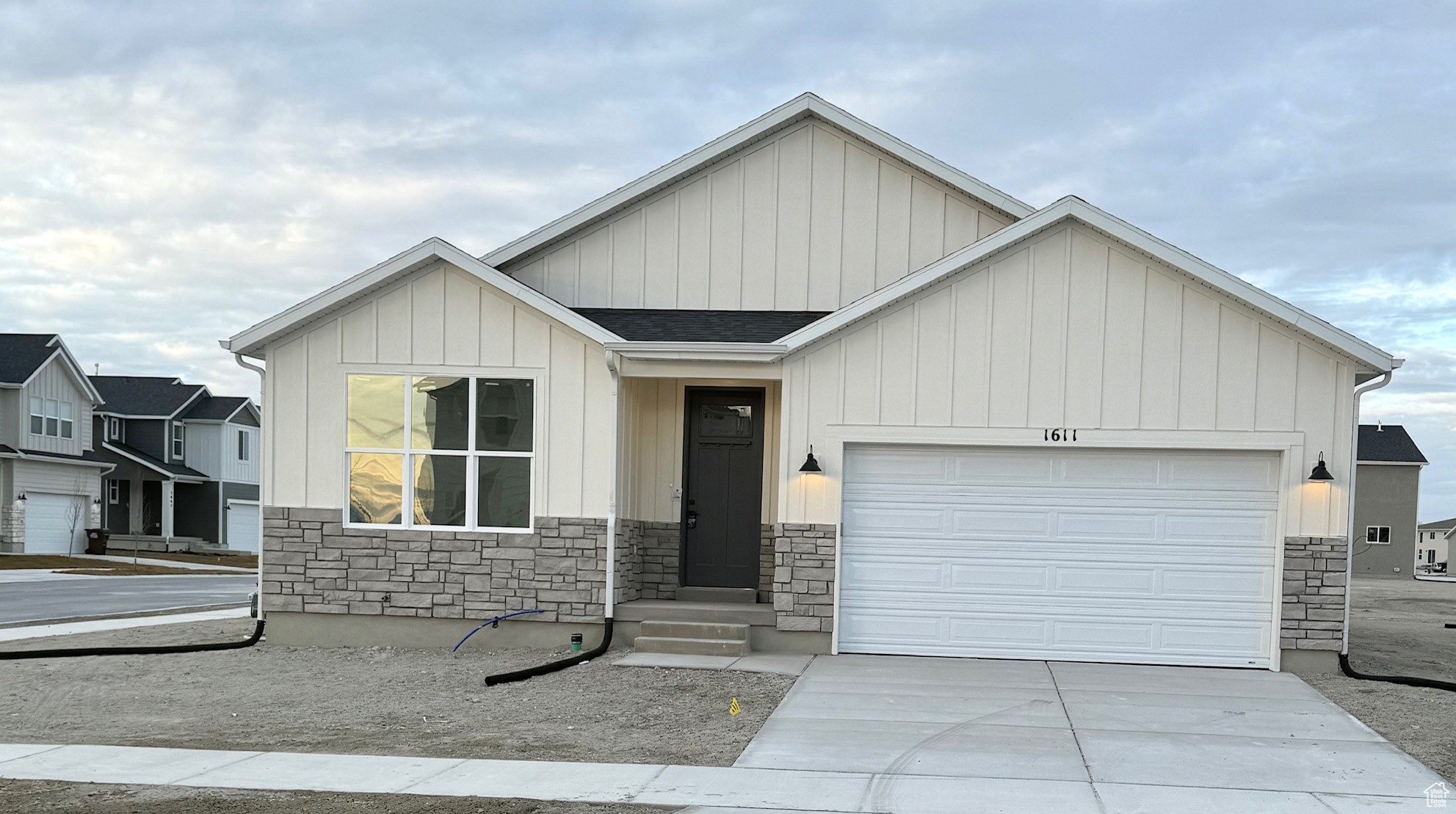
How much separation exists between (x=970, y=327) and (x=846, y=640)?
3337 mm

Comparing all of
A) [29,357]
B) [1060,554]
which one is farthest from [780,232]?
[29,357]

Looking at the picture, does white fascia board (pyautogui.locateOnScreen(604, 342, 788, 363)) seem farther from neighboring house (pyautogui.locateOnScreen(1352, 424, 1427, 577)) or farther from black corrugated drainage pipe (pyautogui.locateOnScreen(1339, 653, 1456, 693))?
neighboring house (pyautogui.locateOnScreen(1352, 424, 1427, 577))

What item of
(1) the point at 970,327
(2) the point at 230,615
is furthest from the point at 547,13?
(2) the point at 230,615

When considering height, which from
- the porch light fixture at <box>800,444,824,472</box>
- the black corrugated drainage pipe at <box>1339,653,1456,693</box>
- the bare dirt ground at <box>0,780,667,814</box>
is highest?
the porch light fixture at <box>800,444,824,472</box>

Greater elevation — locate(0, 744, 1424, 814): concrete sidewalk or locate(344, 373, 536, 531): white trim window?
locate(344, 373, 536, 531): white trim window

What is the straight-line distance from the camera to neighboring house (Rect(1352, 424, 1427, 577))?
4025 cm

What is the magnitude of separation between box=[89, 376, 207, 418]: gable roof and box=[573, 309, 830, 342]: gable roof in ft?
115

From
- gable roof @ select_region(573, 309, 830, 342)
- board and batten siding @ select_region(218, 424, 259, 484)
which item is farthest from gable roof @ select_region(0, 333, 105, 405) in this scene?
gable roof @ select_region(573, 309, 830, 342)

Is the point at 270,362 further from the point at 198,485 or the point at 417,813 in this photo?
the point at 198,485

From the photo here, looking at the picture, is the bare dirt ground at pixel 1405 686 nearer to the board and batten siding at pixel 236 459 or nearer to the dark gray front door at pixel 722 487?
the dark gray front door at pixel 722 487

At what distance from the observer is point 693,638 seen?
12.1 meters

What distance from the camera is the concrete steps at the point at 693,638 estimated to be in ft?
39.1

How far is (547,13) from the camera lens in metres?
15.0

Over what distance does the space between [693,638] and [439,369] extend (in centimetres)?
379
